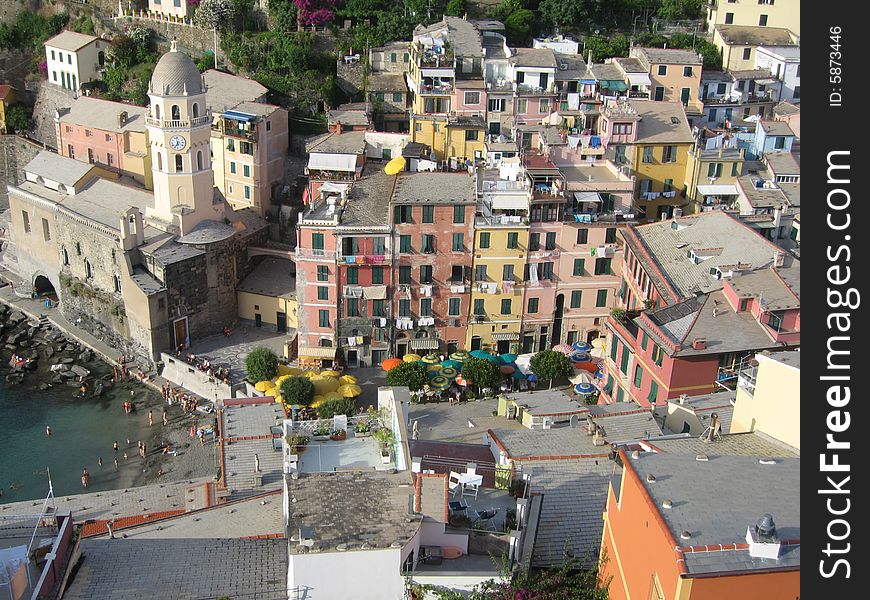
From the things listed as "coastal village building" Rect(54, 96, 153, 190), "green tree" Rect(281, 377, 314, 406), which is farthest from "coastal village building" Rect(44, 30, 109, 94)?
"green tree" Rect(281, 377, 314, 406)

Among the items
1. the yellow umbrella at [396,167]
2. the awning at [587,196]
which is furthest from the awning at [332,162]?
the awning at [587,196]

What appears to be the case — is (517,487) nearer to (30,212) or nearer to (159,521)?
(159,521)

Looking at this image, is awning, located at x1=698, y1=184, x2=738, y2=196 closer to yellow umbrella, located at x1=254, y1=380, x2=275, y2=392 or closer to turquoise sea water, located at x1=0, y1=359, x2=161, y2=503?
yellow umbrella, located at x1=254, y1=380, x2=275, y2=392

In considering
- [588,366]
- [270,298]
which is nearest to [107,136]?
[270,298]

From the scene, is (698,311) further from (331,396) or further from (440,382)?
(331,396)

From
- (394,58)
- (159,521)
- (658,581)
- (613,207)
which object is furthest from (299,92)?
(658,581)

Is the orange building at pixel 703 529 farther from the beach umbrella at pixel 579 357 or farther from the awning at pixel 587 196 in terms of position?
the awning at pixel 587 196
